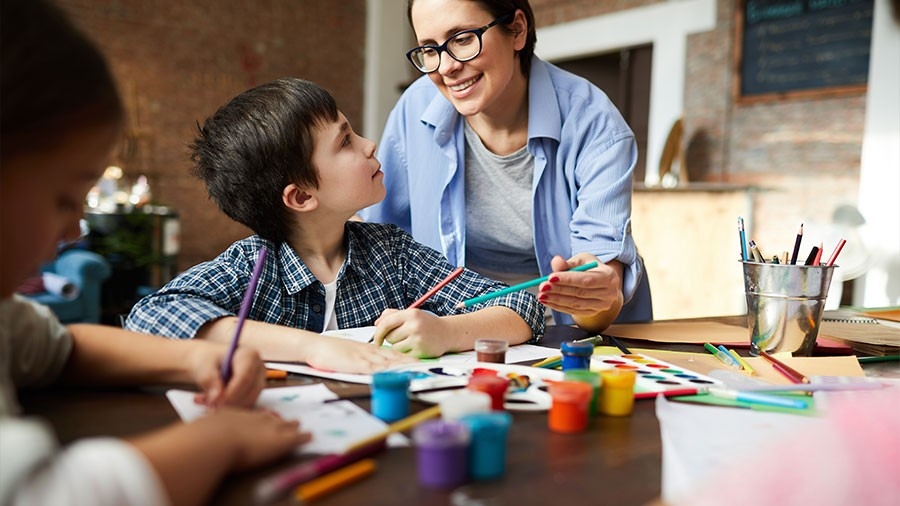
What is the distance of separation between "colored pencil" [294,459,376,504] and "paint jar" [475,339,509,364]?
44cm

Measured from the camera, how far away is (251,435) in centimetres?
65

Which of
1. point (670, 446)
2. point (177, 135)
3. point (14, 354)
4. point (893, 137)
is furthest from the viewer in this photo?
point (177, 135)

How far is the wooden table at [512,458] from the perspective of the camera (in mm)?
599

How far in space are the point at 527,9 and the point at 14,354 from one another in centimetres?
130

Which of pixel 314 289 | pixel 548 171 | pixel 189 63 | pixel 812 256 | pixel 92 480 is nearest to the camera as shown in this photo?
pixel 92 480

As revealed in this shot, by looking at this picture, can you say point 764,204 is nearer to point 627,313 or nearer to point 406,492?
point 627,313

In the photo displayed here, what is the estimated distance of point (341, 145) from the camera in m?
1.42

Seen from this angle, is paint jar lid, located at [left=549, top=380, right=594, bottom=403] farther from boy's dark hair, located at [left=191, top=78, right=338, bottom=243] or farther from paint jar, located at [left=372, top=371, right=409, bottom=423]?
boy's dark hair, located at [left=191, top=78, right=338, bottom=243]

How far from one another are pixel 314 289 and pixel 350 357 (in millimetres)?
376

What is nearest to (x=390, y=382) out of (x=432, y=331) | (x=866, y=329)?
(x=432, y=331)

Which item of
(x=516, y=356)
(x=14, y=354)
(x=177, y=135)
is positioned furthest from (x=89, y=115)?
(x=177, y=135)

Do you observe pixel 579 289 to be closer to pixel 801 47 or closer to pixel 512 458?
pixel 512 458

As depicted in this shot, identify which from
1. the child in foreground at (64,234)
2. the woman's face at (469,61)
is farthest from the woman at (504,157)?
the child in foreground at (64,234)

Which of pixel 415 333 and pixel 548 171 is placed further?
pixel 548 171
